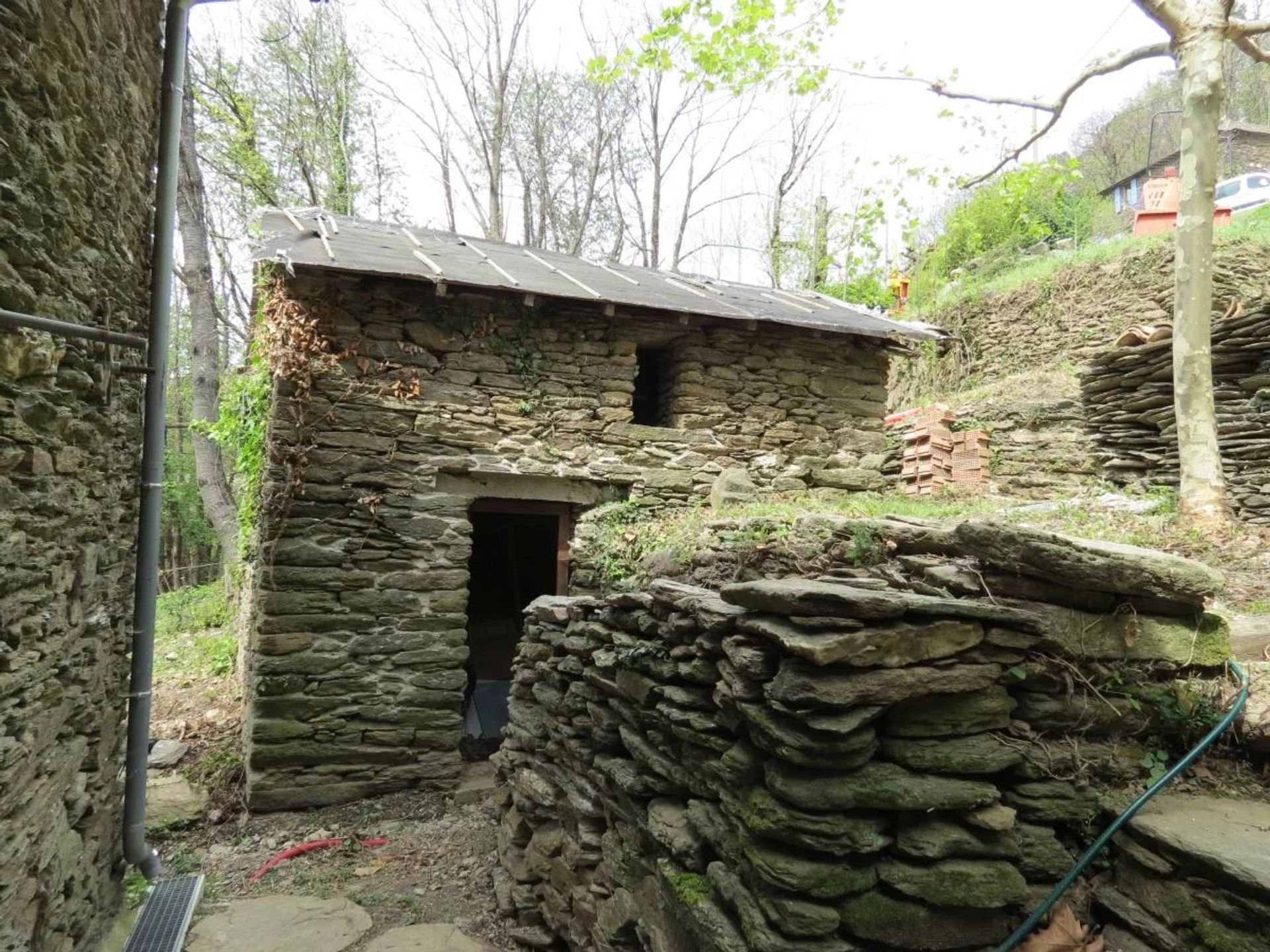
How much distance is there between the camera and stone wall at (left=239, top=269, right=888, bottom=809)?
204 inches

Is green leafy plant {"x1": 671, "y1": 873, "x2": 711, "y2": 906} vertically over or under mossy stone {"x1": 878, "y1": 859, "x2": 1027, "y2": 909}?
under

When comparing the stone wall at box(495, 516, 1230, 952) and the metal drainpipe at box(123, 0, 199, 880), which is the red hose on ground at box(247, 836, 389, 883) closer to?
the metal drainpipe at box(123, 0, 199, 880)

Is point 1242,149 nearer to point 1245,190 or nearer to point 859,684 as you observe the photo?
point 1245,190

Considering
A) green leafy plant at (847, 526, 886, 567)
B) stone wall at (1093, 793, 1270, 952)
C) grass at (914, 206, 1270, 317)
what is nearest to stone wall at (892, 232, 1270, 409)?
grass at (914, 206, 1270, 317)

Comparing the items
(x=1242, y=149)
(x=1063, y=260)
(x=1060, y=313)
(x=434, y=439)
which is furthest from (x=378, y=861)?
(x=1242, y=149)

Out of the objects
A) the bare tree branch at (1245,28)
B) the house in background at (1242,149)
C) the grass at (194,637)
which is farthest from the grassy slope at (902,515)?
the house in background at (1242,149)

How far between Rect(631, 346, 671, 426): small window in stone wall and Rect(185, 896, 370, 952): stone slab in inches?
180

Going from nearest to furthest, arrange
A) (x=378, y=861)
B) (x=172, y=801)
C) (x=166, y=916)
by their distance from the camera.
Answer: (x=166, y=916), (x=378, y=861), (x=172, y=801)

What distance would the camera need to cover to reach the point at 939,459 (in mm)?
9797

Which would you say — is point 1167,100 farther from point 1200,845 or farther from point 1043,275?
point 1200,845

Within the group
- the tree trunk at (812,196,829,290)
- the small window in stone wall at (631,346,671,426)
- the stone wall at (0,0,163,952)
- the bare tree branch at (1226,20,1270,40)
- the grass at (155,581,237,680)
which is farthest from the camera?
the tree trunk at (812,196,829,290)

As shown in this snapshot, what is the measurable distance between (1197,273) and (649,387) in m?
4.70

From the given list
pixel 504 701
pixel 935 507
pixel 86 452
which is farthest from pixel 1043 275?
pixel 86 452

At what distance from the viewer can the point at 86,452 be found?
270 cm
